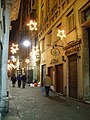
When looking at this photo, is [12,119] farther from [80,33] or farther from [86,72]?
[80,33]

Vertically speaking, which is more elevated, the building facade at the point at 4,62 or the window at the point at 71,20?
the window at the point at 71,20

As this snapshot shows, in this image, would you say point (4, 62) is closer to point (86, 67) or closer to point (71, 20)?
point (86, 67)

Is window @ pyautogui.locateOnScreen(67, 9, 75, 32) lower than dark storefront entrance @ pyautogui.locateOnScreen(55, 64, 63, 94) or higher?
higher

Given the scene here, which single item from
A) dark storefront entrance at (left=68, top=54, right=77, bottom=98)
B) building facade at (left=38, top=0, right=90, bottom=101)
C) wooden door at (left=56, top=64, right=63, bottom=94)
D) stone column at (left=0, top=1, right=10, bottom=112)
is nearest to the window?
building facade at (left=38, top=0, right=90, bottom=101)

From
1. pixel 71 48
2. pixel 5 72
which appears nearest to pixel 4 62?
pixel 5 72

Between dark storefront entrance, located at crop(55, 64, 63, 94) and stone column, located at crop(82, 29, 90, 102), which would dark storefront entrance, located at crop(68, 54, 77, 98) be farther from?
dark storefront entrance, located at crop(55, 64, 63, 94)

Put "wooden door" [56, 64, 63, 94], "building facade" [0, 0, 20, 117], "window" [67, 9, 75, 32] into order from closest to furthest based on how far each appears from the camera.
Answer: "building facade" [0, 0, 20, 117]
"window" [67, 9, 75, 32]
"wooden door" [56, 64, 63, 94]

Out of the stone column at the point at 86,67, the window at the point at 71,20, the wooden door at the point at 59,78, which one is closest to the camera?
the stone column at the point at 86,67

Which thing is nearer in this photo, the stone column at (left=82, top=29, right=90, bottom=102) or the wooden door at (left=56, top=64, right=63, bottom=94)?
the stone column at (left=82, top=29, right=90, bottom=102)

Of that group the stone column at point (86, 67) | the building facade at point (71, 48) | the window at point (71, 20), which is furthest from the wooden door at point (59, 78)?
the stone column at point (86, 67)

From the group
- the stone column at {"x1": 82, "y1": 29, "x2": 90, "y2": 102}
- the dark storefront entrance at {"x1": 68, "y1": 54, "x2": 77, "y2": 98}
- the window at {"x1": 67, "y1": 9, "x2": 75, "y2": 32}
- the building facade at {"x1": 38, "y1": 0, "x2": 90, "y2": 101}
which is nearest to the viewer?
the stone column at {"x1": 82, "y1": 29, "x2": 90, "y2": 102}

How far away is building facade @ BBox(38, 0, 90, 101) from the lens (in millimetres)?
16953

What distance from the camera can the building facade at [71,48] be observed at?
55.6 feet

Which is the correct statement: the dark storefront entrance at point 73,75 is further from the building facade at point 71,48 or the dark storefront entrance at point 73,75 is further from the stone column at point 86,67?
the stone column at point 86,67
